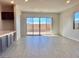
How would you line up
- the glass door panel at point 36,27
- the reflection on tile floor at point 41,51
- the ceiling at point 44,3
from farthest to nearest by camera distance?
the glass door panel at point 36,27
the ceiling at point 44,3
the reflection on tile floor at point 41,51

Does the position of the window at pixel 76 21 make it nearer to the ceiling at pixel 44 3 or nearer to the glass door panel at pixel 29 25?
the ceiling at pixel 44 3

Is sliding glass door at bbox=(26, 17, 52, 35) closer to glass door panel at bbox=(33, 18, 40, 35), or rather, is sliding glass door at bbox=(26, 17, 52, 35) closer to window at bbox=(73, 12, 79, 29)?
glass door panel at bbox=(33, 18, 40, 35)

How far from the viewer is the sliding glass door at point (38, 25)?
1873 centimetres

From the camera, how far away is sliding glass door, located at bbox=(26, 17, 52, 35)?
18.7 meters

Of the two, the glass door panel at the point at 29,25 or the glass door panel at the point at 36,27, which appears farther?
the glass door panel at the point at 36,27

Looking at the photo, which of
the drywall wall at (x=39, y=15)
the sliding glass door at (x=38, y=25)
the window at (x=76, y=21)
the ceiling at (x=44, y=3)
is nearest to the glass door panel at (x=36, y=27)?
the sliding glass door at (x=38, y=25)

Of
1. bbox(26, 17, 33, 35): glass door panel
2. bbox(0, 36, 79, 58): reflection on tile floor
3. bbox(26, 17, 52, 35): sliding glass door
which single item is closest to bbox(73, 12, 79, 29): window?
bbox(0, 36, 79, 58): reflection on tile floor

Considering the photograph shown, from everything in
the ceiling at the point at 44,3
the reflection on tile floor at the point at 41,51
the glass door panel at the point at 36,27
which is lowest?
the reflection on tile floor at the point at 41,51

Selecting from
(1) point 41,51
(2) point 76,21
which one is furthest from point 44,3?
(1) point 41,51

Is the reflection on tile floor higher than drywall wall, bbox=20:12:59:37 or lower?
lower

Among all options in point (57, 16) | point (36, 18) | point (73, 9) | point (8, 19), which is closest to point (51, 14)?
point (57, 16)

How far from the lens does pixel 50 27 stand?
758 inches

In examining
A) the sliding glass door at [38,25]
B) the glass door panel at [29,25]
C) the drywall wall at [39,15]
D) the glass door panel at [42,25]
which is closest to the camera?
the drywall wall at [39,15]

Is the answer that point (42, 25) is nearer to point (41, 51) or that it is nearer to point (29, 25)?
point (29, 25)
